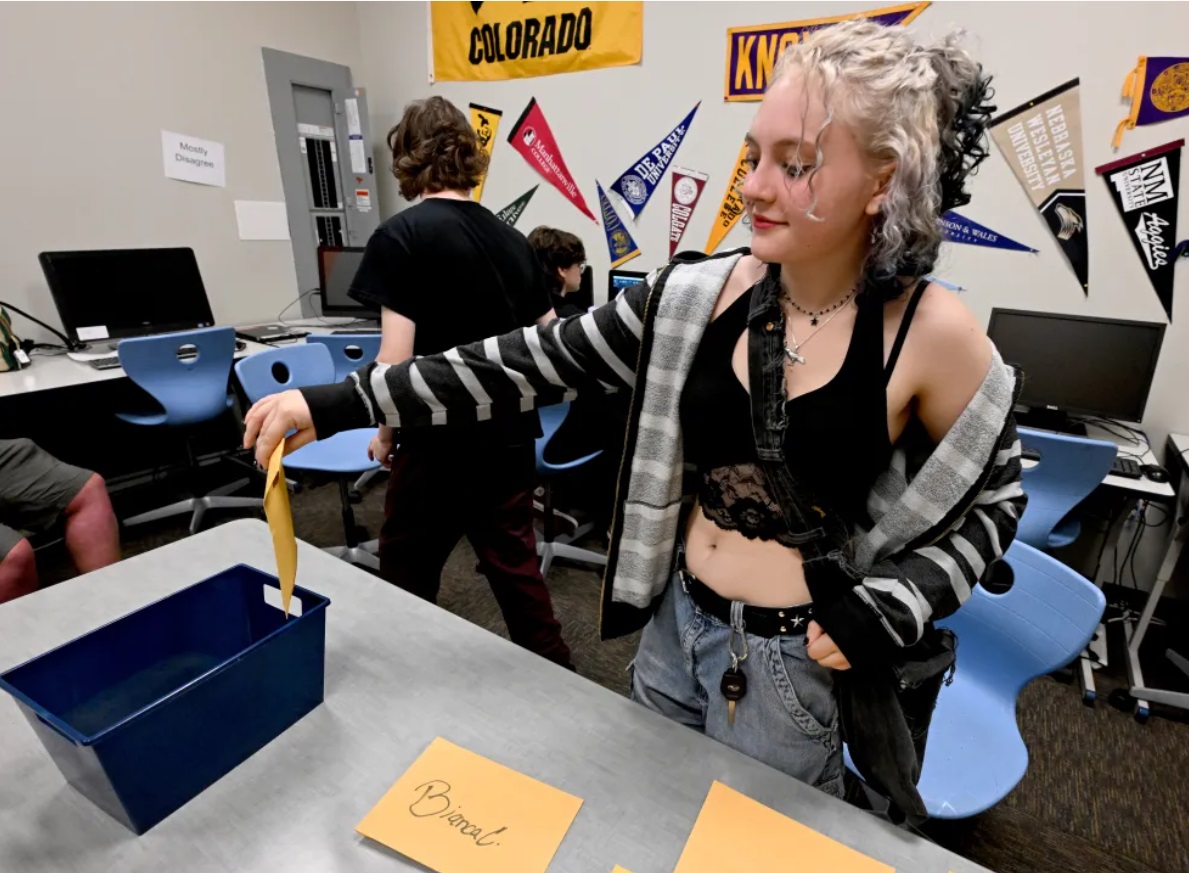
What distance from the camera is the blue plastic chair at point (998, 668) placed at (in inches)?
40.6

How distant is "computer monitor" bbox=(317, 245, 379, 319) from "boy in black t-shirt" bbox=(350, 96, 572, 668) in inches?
83.6

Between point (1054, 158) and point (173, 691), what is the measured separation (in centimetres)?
286

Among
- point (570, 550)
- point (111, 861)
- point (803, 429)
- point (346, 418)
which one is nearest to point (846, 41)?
point (803, 429)

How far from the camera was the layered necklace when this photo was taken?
0.67 meters

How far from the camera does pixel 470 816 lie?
2.00 feet

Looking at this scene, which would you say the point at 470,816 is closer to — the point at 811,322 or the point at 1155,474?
the point at 811,322

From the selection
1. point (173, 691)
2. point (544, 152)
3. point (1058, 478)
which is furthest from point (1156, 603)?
point (544, 152)

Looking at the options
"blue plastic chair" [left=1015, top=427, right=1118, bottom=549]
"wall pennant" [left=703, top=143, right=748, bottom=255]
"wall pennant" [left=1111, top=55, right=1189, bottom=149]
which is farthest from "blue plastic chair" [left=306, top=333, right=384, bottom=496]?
"wall pennant" [left=1111, top=55, right=1189, bottom=149]

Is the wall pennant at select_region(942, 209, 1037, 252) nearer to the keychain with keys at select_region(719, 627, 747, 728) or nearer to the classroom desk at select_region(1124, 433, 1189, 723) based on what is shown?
the classroom desk at select_region(1124, 433, 1189, 723)

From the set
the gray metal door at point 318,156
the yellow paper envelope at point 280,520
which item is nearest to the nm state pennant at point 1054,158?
the yellow paper envelope at point 280,520

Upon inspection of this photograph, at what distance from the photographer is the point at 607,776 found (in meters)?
0.66

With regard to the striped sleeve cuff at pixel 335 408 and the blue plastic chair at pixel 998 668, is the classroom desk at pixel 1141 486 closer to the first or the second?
the blue plastic chair at pixel 998 668

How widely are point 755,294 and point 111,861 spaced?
82 centimetres

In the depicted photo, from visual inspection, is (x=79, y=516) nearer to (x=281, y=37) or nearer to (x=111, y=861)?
(x=111, y=861)
